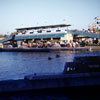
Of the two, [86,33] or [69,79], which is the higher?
[86,33]

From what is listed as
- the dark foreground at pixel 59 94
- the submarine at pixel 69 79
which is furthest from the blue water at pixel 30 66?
the dark foreground at pixel 59 94

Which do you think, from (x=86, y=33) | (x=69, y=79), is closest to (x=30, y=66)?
(x=69, y=79)

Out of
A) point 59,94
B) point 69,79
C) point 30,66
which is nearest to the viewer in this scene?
point 59,94

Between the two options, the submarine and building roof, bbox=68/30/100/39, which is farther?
building roof, bbox=68/30/100/39

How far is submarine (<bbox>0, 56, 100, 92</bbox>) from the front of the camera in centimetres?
3166

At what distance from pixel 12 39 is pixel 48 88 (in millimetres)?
98960

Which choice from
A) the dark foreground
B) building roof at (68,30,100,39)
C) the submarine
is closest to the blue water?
the submarine

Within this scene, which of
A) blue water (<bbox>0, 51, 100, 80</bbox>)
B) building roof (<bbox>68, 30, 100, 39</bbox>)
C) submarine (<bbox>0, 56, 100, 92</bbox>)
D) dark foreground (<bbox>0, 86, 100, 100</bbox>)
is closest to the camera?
dark foreground (<bbox>0, 86, 100, 100</bbox>)

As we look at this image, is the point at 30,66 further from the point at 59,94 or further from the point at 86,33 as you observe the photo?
the point at 86,33

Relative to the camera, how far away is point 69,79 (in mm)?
31938

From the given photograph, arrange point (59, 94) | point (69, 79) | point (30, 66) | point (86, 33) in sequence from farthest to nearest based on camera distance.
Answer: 1. point (86, 33)
2. point (30, 66)
3. point (69, 79)
4. point (59, 94)

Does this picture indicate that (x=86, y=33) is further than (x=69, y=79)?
Yes

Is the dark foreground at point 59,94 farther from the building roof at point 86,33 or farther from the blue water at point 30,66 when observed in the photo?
the building roof at point 86,33

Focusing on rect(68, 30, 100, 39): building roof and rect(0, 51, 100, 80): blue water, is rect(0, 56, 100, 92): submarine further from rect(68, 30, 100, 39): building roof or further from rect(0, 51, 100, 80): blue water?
rect(68, 30, 100, 39): building roof
